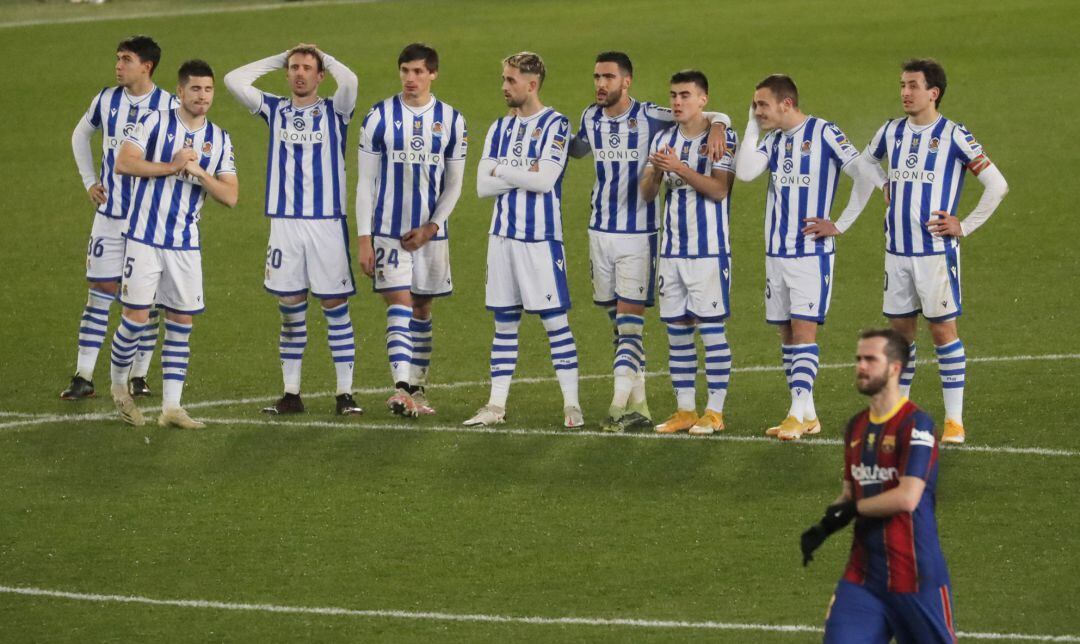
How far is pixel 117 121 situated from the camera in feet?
39.4

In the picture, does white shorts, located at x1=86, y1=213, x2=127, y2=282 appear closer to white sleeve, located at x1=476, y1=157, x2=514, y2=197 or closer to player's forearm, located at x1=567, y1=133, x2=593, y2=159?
white sleeve, located at x1=476, y1=157, x2=514, y2=197

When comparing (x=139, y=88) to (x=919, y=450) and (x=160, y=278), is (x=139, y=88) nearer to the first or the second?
(x=160, y=278)

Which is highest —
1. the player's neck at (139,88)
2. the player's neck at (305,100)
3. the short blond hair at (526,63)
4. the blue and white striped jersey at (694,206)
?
the short blond hair at (526,63)

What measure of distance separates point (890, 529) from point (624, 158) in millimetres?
4575

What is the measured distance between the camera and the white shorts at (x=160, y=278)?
11109mm

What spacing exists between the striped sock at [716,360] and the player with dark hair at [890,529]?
395cm

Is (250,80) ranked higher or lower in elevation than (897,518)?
higher

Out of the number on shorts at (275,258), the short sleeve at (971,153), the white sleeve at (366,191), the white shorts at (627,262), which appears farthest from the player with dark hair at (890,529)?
the number on shorts at (275,258)

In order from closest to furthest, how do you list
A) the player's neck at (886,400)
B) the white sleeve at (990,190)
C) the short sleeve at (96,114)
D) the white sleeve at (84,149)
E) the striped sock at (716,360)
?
the player's neck at (886,400), the white sleeve at (990,190), the striped sock at (716,360), the short sleeve at (96,114), the white sleeve at (84,149)

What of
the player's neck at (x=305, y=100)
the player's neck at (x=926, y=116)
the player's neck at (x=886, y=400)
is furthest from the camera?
the player's neck at (x=305, y=100)

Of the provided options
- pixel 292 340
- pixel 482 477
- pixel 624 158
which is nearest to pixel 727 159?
pixel 624 158

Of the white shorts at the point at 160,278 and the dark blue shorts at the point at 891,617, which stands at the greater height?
the white shorts at the point at 160,278

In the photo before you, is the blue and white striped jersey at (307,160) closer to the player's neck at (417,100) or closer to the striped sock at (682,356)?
the player's neck at (417,100)

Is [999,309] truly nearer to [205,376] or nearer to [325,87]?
[205,376]
